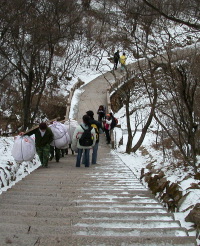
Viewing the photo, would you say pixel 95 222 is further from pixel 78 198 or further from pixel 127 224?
pixel 78 198

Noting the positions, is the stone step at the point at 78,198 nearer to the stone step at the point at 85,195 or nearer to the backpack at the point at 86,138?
the stone step at the point at 85,195

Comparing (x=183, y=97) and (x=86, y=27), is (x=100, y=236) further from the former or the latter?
(x=86, y=27)

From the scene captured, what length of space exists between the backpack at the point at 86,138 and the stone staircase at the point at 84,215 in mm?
1881

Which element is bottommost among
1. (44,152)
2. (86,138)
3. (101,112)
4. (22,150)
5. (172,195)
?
(172,195)

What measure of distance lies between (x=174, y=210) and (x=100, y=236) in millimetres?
1723

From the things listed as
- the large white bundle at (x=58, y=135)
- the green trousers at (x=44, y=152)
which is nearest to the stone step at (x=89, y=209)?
the green trousers at (x=44, y=152)

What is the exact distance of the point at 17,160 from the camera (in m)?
7.96

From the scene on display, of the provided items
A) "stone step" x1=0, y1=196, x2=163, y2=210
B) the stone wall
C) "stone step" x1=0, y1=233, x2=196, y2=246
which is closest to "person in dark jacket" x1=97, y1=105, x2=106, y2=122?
the stone wall

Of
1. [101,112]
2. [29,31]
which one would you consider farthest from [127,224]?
[29,31]

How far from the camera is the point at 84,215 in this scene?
14.1ft

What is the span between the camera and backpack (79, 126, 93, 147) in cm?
886

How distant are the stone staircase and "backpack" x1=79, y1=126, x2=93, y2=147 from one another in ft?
6.17

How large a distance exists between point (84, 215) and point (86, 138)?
15.3 ft

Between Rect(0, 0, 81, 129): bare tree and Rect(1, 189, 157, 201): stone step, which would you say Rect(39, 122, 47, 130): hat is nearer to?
Rect(1, 189, 157, 201): stone step
